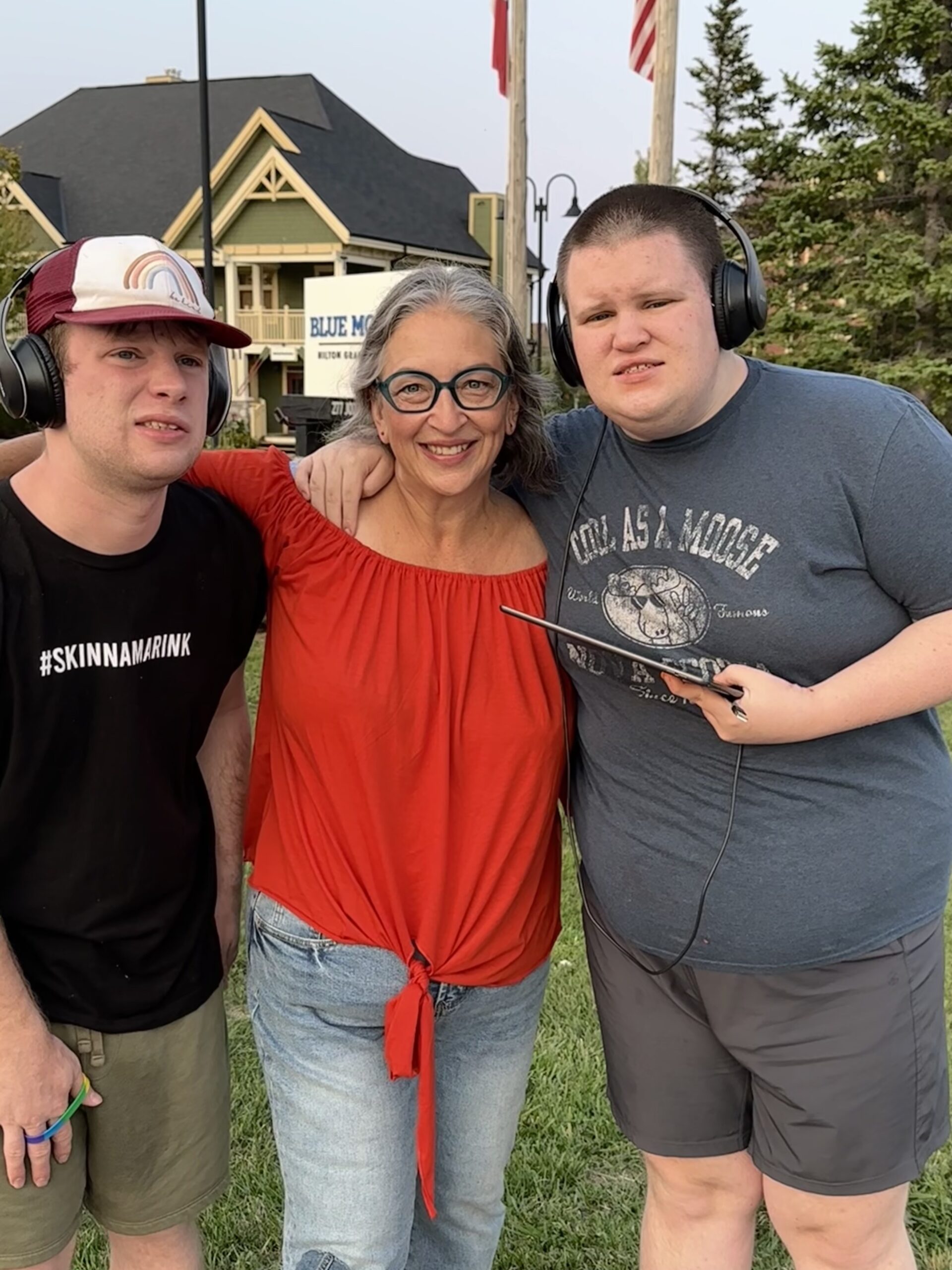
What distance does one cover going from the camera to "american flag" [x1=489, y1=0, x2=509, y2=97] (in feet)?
34.6

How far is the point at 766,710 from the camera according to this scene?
6.00ft

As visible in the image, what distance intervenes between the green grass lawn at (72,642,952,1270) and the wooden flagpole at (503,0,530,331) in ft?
27.1

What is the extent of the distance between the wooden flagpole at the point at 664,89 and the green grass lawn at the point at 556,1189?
7.16m

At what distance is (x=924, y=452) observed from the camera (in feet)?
6.02

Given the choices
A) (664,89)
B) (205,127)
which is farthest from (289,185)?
(664,89)

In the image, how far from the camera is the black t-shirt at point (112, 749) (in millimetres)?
1838

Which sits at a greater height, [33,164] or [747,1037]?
[33,164]

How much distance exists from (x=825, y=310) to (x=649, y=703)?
16117mm

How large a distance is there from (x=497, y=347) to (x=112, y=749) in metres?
1.08

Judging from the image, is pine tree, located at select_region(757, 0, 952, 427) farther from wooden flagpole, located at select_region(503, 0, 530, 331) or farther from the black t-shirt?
the black t-shirt

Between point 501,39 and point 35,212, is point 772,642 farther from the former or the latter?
point 35,212

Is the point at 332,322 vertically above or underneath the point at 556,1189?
above

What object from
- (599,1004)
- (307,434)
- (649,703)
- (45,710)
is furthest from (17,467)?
(307,434)

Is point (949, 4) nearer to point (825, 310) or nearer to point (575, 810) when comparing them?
point (825, 310)
